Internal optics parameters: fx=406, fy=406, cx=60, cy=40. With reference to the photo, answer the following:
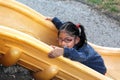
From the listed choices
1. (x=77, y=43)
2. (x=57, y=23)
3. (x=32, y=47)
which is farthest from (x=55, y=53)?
(x=57, y=23)

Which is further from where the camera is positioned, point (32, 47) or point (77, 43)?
point (77, 43)

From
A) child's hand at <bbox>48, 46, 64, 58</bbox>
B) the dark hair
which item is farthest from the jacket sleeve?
child's hand at <bbox>48, 46, 64, 58</bbox>

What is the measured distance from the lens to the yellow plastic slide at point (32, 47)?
3.02 meters

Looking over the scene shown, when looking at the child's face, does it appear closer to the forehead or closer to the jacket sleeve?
the forehead

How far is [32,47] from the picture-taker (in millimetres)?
3061

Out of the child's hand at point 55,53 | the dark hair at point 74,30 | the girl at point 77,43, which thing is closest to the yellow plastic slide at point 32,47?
the child's hand at point 55,53

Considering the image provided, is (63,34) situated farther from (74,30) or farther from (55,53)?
(55,53)

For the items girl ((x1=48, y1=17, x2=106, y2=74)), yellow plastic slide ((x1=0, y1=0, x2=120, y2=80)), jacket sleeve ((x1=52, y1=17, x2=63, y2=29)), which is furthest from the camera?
jacket sleeve ((x1=52, y1=17, x2=63, y2=29))

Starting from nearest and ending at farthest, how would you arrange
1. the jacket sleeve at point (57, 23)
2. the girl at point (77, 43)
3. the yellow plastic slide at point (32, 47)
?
the yellow plastic slide at point (32, 47) < the girl at point (77, 43) < the jacket sleeve at point (57, 23)

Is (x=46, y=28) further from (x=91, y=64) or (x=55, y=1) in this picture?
(x=55, y=1)

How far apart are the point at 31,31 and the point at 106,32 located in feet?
8.68

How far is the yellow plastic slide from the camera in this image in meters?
3.02

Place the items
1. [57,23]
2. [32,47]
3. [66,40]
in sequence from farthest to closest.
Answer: [57,23]
[66,40]
[32,47]

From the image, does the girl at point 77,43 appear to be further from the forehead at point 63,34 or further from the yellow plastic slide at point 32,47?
the yellow plastic slide at point 32,47
